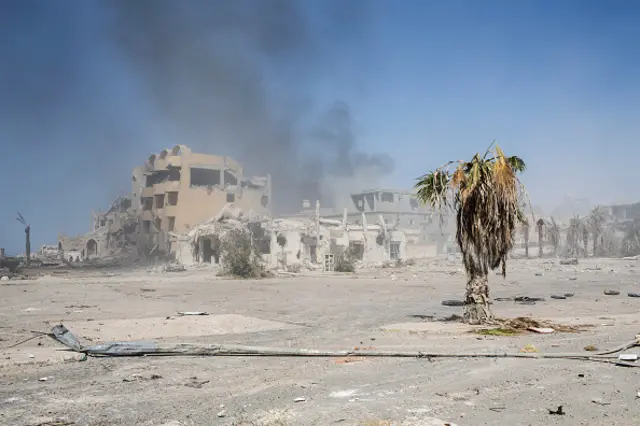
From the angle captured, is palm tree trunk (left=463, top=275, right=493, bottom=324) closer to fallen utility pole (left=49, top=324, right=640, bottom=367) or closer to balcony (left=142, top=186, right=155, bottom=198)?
fallen utility pole (left=49, top=324, right=640, bottom=367)

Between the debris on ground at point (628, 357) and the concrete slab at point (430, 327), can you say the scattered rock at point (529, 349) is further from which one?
the concrete slab at point (430, 327)

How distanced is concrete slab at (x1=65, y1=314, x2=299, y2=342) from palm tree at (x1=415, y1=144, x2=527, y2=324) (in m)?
4.63

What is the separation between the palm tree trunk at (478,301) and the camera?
1281cm

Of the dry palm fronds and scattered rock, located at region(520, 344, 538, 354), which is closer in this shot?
scattered rock, located at region(520, 344, 538, 354)

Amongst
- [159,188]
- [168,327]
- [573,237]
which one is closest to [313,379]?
[168,327]

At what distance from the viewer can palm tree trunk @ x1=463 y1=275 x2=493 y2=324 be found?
12.8 metres

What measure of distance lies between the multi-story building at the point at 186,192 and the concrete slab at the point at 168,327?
1823 inches

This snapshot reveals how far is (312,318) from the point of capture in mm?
15852

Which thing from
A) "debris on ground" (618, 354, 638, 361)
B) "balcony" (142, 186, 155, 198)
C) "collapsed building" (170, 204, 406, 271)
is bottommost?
"debris on ground" (618, 354, 638, 361)

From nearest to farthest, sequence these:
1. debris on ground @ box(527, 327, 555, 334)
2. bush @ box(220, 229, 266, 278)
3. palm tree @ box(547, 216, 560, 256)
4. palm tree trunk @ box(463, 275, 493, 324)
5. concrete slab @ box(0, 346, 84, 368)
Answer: concrete slab @ box(0, 346, 84, 368) < debris on ground @ box(527, 327, 555, 334) < palm tree trunk @ box(463, 275, 493, 324) < bush @ box(220, 229, 266, 278) < palm tree @ box(547, 216, 560, 256)

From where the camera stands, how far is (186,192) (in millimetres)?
62344

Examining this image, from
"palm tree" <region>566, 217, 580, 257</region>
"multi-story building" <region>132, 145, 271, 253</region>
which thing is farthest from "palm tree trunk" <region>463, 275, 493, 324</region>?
"palm tree" <region>566, 217, 580, 257</region>

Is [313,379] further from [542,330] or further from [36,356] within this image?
[542,330]

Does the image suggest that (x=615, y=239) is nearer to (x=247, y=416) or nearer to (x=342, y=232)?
(x=342, y=232)
